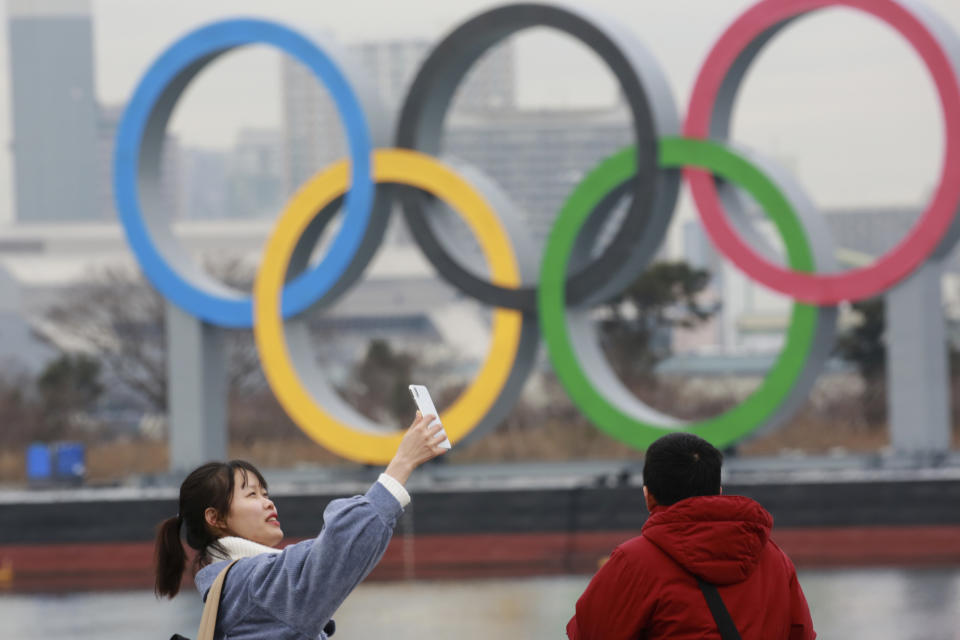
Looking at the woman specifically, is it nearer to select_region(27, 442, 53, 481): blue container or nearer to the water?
the water

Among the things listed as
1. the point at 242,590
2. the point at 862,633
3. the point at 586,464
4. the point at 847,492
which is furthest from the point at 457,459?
the point at 242,590

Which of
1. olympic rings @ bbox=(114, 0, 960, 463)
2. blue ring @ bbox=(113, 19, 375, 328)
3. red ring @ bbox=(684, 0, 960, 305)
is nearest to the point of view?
red ring @ bbox=(684, 0, 960, 305)

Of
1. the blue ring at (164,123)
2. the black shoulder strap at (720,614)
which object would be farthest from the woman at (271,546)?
the blue ring at (164,123)

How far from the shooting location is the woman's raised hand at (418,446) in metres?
3.64

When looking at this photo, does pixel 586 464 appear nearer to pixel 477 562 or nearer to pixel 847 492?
pixel 477 562

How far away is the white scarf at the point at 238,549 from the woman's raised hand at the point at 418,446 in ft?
1.53

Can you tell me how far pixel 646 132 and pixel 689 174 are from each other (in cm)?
68

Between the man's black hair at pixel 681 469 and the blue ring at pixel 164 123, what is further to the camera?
the blue ring at pixel 164 123

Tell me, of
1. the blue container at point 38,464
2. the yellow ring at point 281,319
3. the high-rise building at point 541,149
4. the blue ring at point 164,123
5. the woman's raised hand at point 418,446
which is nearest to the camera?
the woman's raised hand at point 418,446

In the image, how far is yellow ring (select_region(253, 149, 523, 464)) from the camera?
60.1 ft

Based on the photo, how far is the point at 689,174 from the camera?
17891mm

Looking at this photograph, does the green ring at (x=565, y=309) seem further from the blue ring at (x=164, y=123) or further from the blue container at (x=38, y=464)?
the blue container at (x=38, y=464)

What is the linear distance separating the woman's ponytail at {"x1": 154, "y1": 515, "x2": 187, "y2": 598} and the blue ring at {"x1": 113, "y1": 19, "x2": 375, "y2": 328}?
14.8m

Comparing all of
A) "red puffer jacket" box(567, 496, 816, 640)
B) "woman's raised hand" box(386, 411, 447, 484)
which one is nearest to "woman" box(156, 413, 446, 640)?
"woman's raised hand" box(386, 411, 447, 484)
